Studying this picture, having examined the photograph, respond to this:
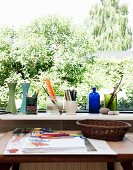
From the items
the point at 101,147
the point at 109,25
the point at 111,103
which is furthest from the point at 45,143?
the point at 109,25

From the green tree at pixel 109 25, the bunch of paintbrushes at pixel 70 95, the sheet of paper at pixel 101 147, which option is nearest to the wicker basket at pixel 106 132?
the sheet of paper at pixel 101 147

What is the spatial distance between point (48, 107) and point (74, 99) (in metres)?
0.21

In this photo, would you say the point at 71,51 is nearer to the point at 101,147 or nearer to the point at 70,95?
the point at 70,95

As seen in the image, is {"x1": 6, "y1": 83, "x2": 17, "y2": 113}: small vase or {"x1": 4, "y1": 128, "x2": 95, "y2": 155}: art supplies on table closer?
{"x1": 4, "y1": 128, "x2": 95, "y2": 155}: art supplies on table

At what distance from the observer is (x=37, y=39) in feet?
9.76

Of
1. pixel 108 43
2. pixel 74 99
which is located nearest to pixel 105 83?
pixel 108 43

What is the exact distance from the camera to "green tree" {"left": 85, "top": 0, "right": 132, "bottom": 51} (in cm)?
281

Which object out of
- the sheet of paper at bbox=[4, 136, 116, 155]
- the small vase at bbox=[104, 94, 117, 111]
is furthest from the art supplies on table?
the small vase at bbox=[104, 94, 117, 111]

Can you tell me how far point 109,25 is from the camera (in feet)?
9.48

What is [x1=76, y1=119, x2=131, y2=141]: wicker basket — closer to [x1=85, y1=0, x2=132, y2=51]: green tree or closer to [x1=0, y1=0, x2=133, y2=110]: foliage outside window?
[x1=0, y1=0, x2=133, y2=110]: foliage outside window

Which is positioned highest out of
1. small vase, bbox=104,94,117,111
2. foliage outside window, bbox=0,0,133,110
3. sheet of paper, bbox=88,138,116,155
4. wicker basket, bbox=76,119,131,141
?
foliage outside window, bbox=0,0,133,110

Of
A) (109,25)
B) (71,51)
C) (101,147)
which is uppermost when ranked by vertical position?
(109,25)

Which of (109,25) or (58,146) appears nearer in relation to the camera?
(58,146)

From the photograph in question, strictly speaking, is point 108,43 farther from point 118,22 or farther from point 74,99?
point 74,99
